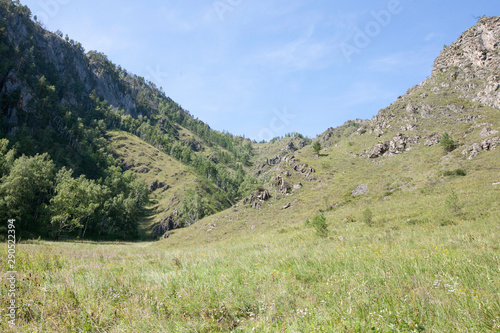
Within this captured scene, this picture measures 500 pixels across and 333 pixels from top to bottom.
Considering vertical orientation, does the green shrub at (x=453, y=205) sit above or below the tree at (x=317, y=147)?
below

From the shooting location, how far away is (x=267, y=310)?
3.75 m

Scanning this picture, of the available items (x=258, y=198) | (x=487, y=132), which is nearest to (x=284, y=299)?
(x=258, y=198)

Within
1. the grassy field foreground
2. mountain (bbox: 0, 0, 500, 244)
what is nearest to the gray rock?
mountain (bbox: 0, 0, 500, 244)

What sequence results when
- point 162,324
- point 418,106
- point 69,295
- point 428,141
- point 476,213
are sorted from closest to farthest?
1. point 162,324
2. point 69,295
3. point 476,213
4. point 428,141
5. point 418,106

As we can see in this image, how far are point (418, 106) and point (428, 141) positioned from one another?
27.5 metres

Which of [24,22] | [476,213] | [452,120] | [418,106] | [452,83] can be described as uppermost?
[24,22]

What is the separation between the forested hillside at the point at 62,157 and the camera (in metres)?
46.1

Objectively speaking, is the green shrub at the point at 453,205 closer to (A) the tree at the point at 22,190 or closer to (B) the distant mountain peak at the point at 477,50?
(A) the tree at the point at 22,190

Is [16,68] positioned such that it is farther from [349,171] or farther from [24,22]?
[349,171]

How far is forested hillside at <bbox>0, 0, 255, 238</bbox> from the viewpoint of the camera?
151 feet

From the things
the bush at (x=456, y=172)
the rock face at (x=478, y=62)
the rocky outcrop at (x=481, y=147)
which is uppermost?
the rock face at (x=478, y=62)

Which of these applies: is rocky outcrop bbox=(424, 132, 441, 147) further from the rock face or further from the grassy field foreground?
the grassy field foreground

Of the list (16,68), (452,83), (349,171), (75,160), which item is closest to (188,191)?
(75,160)

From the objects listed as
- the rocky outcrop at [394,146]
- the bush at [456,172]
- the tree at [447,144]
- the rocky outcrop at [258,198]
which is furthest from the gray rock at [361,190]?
the rocky outcrop at [394,146]
